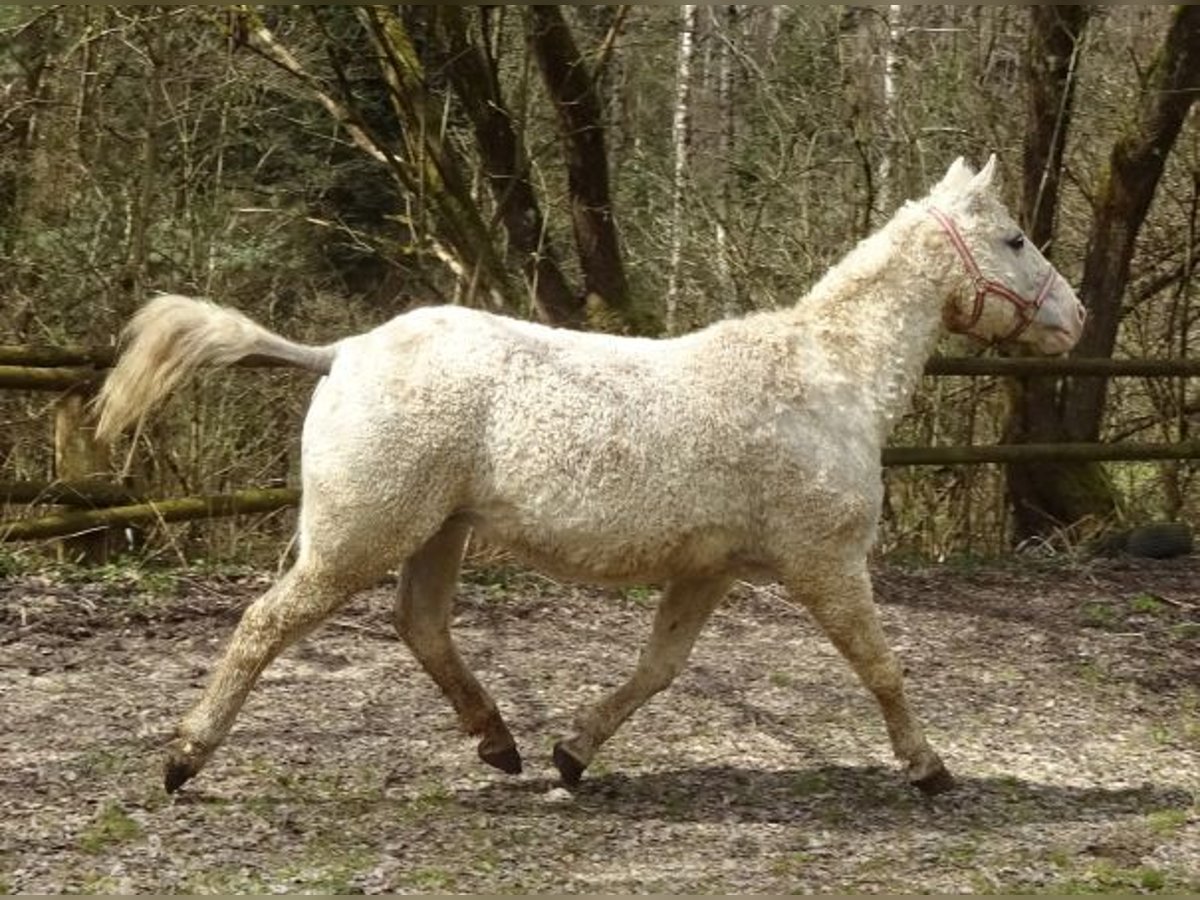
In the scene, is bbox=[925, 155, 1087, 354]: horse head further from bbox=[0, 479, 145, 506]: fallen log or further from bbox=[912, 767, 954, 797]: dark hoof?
bbox=[0, 479, 145, 506]: fallen log

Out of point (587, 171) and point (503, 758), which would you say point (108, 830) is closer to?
point (503, 758)

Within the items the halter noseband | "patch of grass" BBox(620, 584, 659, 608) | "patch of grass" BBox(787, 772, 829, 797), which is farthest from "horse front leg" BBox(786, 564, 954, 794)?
"patch of grass" BBox(620, 584, 659, 608)

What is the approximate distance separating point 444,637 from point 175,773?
102 cm

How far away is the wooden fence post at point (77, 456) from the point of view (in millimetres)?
8289

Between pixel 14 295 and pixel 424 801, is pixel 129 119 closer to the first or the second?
pixel 14 295

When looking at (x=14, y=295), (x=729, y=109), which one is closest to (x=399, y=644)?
(x=14, y=295)

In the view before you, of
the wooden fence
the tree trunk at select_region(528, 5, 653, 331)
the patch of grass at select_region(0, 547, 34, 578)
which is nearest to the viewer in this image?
the patch of grass at select_region(0, 547, 34, 578)

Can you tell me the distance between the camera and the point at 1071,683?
23.7ft

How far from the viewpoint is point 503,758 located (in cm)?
554

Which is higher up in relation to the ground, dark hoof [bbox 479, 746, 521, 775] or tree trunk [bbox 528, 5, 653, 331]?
tree trunk [bbox 528, 5, 653, 331]

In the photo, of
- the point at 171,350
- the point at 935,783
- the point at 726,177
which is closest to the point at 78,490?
the point at 171,350

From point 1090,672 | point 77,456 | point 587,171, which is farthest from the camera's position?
point 587,171

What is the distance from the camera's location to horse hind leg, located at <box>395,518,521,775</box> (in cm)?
554

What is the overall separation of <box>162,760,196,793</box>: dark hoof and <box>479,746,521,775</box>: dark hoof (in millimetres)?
1008
